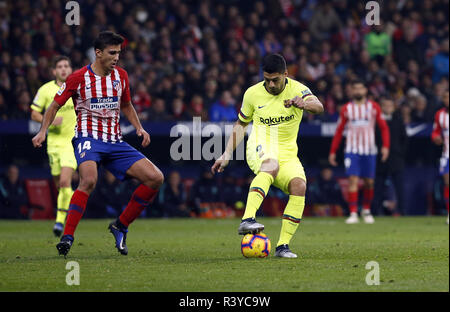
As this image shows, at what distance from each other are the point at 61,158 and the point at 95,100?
350 cm

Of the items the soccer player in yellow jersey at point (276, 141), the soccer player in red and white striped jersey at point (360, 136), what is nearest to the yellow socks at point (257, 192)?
the soccer player in yellow jersey at point (276, 141)

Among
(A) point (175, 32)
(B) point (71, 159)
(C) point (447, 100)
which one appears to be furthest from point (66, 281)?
(A) point (175, 32)

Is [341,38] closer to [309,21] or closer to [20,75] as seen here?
[309,21]

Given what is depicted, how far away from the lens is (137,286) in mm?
6309

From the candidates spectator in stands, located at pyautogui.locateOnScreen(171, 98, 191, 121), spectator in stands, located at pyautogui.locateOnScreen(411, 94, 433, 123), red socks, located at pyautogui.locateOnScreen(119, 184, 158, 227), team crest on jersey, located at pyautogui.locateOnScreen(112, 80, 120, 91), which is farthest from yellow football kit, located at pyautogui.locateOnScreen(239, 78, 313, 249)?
spectator in stands, located at pyautogui.locateOnScreen(411, 94, 433, 123)

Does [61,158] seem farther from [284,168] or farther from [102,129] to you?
[284,168]

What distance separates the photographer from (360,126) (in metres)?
15.7

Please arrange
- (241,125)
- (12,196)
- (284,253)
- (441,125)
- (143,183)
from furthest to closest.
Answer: (12,196) < (441,125) < (241,125) < (143,183) < (284,253)

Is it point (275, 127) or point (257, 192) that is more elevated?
point (275, 127)

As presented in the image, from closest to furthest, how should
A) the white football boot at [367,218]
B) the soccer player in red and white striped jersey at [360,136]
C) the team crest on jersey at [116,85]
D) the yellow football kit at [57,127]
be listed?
the team crest on jersey at [116,85] → the yellow football kit at [57,127] → the soccer player in red and white striped jersey at [360,136] → the white football boot at [367,218]

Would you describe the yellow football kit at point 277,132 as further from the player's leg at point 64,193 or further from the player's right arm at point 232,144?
the player's leg at point 64,193

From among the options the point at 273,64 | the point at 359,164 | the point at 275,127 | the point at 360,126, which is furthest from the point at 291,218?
the point at 359,164

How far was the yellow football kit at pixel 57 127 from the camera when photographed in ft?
40.3

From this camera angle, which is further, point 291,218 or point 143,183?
point 143,183
